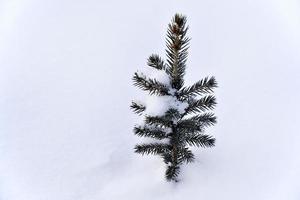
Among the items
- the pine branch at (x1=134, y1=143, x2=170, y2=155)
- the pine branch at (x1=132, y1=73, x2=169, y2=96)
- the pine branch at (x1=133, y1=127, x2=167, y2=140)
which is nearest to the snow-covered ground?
the pine branch at (x1=134, y1=143, x2=170, y2=155)

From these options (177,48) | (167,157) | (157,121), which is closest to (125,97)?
(167,157)

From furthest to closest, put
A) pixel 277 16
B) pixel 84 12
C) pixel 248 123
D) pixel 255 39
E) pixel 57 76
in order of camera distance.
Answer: pixel 84 12
pixel 277 16
pixel 255 39
pixel 57 76
pixel 248 123

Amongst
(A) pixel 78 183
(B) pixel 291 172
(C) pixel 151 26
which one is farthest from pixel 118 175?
(C) pixel 151 26

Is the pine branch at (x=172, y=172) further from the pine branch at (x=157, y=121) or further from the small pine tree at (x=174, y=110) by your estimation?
the pine branch at (x=157, y=121)

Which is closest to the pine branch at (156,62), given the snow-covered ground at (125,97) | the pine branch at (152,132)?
the pine branch at (152,132)

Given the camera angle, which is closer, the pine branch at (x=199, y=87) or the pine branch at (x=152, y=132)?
the pine branch at (x=199, y=87)

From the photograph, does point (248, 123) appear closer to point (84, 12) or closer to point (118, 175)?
point (118, 175)
